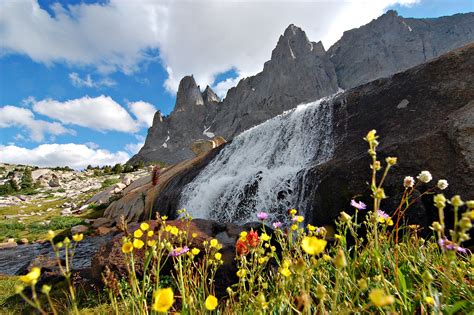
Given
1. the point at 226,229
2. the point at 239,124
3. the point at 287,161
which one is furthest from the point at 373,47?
the point at 226,229

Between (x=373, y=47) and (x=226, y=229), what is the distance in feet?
328

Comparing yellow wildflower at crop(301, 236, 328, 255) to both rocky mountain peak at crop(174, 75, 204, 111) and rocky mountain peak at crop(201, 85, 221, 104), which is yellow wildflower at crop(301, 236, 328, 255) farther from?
rocky mountain peak at crop(201, 85, 221, 104)

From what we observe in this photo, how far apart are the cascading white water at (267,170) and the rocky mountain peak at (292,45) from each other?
83.9 meters

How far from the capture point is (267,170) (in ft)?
35.0

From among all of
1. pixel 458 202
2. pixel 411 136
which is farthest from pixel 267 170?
pixel 458 202

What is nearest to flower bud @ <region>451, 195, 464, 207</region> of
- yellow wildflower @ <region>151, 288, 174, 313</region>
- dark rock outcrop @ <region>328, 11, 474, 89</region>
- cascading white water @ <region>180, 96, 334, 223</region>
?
yellow wildflower @ <region>151, 288, 174, 313</region>


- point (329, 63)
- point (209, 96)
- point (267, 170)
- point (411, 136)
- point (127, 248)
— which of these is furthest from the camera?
point (209, 96)

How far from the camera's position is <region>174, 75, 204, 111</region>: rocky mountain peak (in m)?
113

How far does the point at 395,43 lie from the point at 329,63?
20231 mm

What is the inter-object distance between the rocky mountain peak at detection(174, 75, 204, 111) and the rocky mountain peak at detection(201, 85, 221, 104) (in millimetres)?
3013

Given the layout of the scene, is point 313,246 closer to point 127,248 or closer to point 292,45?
point 127,248

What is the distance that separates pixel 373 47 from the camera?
286ft

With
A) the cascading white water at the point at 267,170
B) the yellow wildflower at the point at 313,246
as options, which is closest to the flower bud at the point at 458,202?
the yellow wildflower at the point at 313,246

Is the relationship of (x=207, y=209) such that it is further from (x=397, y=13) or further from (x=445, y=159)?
(x=397, y=13)
